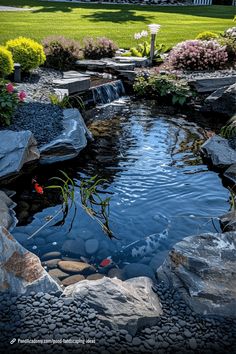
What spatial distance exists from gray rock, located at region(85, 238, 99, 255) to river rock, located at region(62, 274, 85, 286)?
43cm

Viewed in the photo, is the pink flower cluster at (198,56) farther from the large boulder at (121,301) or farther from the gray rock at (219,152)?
the large boulder at (121,301)

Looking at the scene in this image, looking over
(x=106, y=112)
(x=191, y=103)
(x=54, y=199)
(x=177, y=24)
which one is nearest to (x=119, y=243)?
(x=54, y=199)

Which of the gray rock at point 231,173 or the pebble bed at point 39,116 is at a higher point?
the pebble bed at point 39,116

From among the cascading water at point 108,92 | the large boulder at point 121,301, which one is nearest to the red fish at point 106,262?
the large boulder at point 121,301

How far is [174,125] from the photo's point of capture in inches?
331

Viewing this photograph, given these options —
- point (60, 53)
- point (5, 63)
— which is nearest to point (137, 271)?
point (5, 63)

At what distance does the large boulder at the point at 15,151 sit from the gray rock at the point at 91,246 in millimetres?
1594

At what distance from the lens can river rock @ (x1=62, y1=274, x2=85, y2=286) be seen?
382 cm

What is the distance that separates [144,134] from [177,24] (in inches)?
503

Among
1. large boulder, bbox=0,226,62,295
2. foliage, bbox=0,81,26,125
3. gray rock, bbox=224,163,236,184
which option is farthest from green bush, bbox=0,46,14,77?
large boulder, bbox=0,226,62,295

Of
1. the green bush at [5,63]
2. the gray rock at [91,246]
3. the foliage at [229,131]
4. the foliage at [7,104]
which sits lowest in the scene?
the gray rock at [91,246]

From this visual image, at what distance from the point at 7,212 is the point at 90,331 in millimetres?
2213

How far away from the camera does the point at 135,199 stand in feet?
17.8

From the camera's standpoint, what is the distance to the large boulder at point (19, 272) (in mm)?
3430
